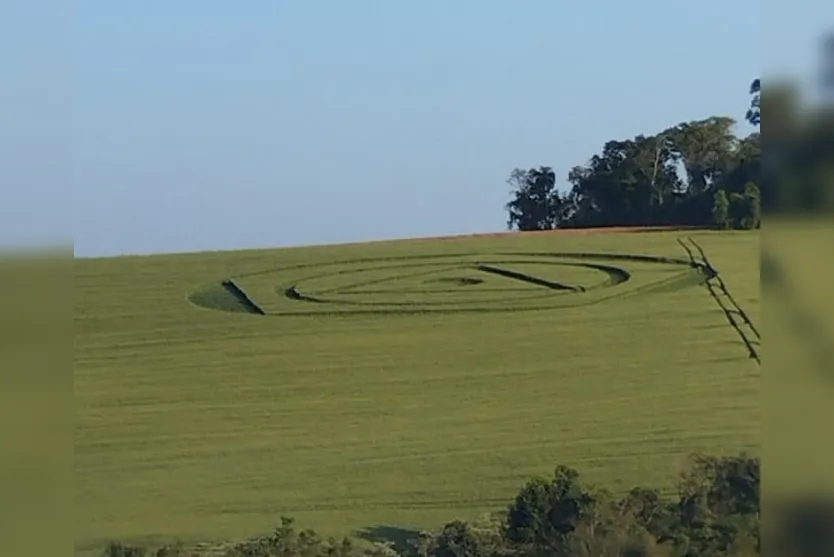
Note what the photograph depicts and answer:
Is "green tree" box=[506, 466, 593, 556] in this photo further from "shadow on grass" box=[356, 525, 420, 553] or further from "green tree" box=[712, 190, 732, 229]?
"green tree" box=[712, 190, 732, 229]

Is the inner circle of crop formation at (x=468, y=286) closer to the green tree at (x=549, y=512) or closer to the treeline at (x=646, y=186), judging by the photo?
the treeline at (x=646, y=186)

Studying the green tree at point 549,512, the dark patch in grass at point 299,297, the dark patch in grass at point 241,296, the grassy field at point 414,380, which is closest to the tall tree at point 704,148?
the grassy field at point 414,380

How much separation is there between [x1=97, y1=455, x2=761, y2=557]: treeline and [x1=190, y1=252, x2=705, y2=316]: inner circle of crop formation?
362mm

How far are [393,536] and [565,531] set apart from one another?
0.36 metres

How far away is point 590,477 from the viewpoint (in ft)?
6.73

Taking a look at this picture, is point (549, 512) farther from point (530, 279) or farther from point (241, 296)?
point (241, 296)

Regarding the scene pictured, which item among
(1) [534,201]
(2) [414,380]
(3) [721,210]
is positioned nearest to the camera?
(3) [721,210]

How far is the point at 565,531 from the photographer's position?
2.07 m

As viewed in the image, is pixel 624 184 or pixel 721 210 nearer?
pixel 721 210

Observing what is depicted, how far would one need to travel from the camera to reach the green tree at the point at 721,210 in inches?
64.7

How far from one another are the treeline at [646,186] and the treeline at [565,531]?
488mm

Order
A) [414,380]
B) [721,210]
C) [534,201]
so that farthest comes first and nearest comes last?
[414,380] → [534,201] → [721,210]

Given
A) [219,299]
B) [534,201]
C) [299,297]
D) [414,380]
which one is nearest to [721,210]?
[534,201]

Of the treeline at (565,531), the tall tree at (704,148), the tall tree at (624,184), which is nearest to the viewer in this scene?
the tall tree at (704,148)
